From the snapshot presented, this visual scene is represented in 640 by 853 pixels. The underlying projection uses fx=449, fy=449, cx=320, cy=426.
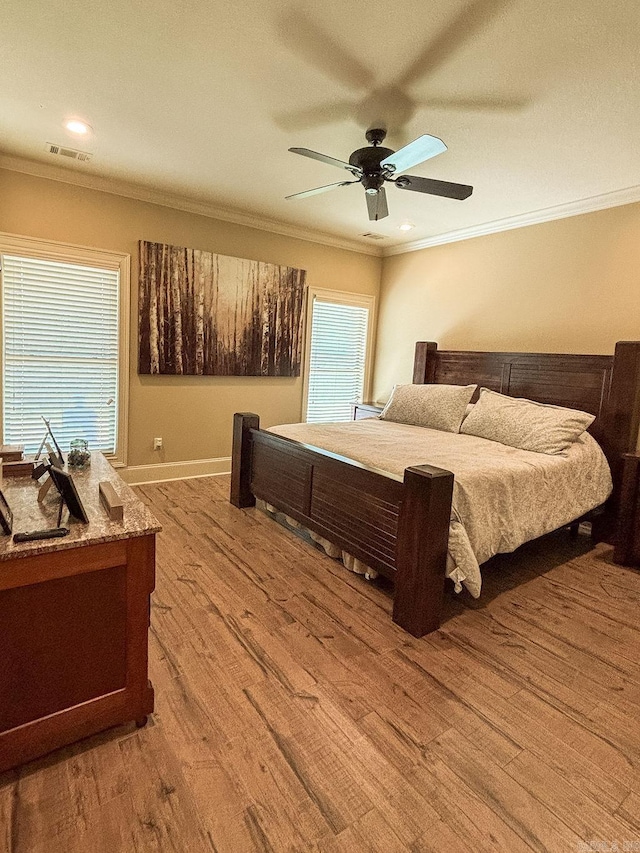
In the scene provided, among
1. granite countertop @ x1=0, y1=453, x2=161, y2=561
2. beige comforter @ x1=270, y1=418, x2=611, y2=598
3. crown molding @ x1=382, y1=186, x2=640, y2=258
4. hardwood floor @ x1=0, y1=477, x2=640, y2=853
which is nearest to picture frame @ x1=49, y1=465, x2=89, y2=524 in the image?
granite countertop @ x1=0, y1=453, x2=161, y2=561

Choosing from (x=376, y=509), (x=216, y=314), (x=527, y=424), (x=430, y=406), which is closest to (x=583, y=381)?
(x=527, y=424)

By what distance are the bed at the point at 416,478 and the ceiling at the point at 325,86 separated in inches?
57.5

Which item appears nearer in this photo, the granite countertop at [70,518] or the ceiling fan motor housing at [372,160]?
the granite countertop at [70,518]

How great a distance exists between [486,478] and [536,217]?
2860mm

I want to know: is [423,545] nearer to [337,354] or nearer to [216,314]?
[216,314]

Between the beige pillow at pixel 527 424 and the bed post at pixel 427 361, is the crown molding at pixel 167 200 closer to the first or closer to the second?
the bed post at pixel 427 361

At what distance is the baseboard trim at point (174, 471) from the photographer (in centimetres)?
430

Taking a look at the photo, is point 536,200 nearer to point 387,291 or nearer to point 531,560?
point 387,291

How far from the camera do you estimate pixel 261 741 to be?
1.55 m

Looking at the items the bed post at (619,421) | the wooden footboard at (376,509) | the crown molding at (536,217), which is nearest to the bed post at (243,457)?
the wooden footboard at (376,509)

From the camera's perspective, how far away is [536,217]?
4.04m

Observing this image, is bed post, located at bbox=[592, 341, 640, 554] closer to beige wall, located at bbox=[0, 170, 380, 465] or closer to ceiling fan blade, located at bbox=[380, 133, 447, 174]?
ceiling fan blade, located at bbox=[380, 133, 447, 174]

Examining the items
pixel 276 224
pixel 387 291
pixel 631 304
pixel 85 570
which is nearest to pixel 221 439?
pixel 276 224

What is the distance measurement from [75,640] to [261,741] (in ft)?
2.35
